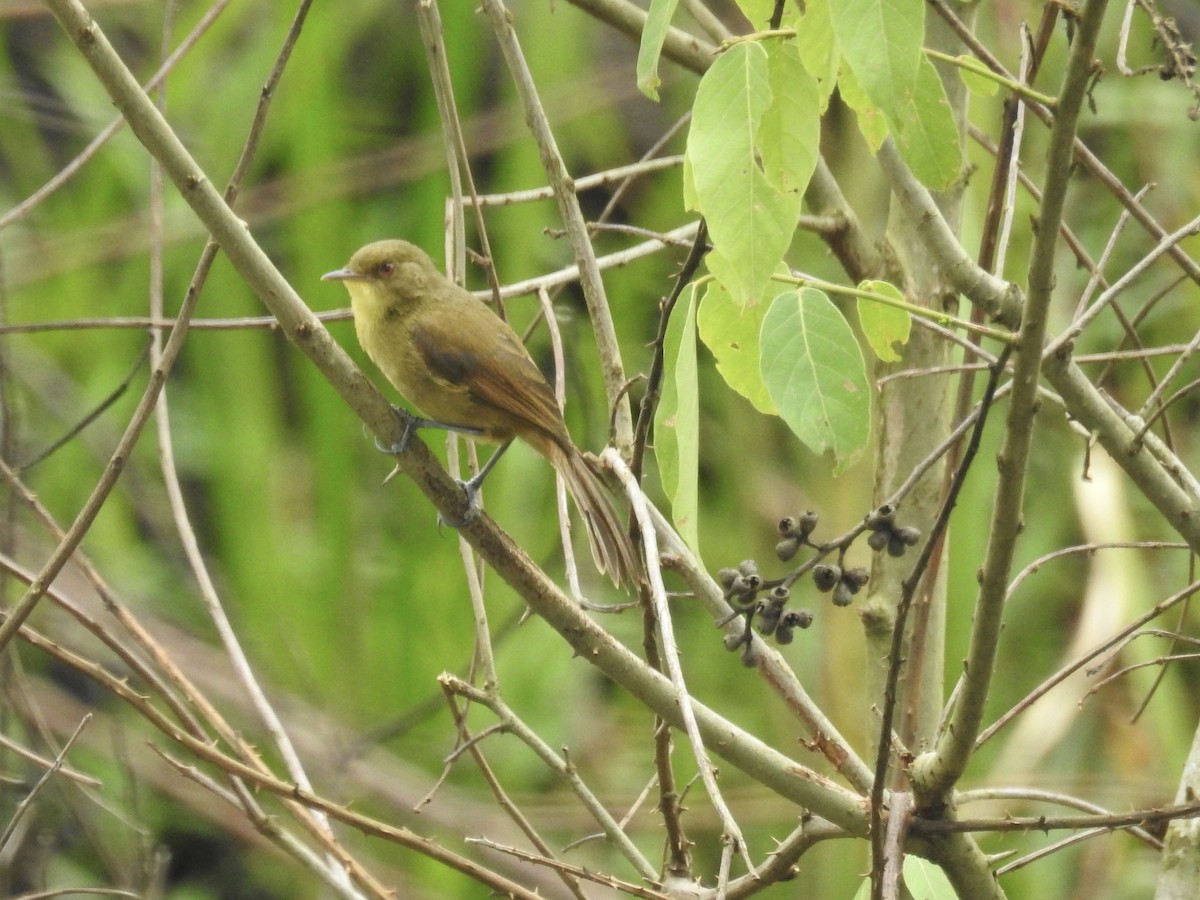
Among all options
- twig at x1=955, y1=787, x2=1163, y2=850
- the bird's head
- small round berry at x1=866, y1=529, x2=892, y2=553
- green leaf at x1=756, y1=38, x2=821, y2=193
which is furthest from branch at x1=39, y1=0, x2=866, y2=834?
the bird's head

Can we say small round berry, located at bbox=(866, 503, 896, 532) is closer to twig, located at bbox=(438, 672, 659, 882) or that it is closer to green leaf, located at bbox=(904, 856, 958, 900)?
green leaf, located at bbox=(904, 856, 958, 900)

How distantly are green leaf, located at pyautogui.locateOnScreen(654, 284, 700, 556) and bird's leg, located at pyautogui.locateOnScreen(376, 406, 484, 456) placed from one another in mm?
495

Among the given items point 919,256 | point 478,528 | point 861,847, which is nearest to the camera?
point 478,528

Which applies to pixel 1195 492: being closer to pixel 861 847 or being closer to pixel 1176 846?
pixel 1176 846

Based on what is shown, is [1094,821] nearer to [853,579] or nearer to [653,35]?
[853,579]

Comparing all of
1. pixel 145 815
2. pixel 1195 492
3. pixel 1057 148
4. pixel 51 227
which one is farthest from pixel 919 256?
pixel 51 227

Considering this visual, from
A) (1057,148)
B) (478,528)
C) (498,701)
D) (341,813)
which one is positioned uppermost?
(1057,148)

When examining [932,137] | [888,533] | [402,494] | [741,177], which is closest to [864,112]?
[932,137]

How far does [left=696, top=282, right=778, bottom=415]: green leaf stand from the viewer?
2.10 meters

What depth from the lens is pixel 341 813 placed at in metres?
2.18

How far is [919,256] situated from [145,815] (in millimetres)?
4047

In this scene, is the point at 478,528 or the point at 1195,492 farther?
the point at 478,528

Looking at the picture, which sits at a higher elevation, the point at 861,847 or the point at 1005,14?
the point at 1005,14

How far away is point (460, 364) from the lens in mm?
3715
